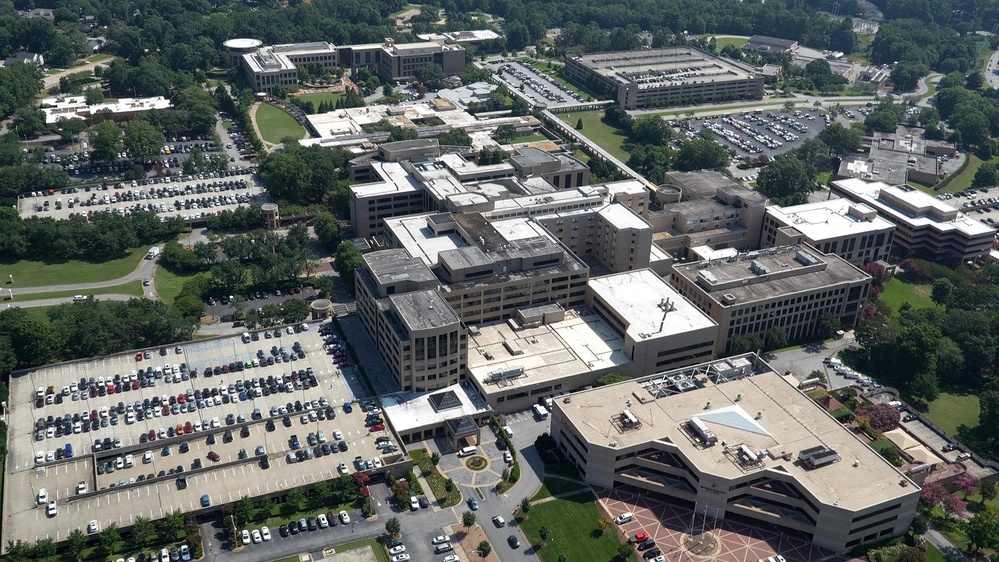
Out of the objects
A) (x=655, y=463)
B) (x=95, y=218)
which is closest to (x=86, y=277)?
(x=95, y=218)

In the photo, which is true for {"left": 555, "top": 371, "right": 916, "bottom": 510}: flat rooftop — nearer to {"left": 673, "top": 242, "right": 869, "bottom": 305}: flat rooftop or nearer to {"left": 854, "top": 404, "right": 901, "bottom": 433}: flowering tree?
{"left": 854, "top": 404, "right": 901, "bottom": 433}: flowering tree

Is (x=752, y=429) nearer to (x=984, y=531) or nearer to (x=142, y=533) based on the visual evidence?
(x=984, y=531)

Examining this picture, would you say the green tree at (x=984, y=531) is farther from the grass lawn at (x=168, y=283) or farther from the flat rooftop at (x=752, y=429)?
the grass lawn at (x=168, y=283)

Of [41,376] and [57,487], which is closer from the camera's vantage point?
[57,487]

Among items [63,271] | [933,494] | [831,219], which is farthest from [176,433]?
[831,219]

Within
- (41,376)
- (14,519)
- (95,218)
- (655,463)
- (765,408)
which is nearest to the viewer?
(14,519)

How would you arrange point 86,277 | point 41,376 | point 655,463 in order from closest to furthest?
point 655,463, point 41,376, point 86,277

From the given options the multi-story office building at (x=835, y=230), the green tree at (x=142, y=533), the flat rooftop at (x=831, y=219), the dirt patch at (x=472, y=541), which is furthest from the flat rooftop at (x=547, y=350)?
the flat rooftop at (x=831, y=219)

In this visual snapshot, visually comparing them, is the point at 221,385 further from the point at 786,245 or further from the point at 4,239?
the point at 786,245
